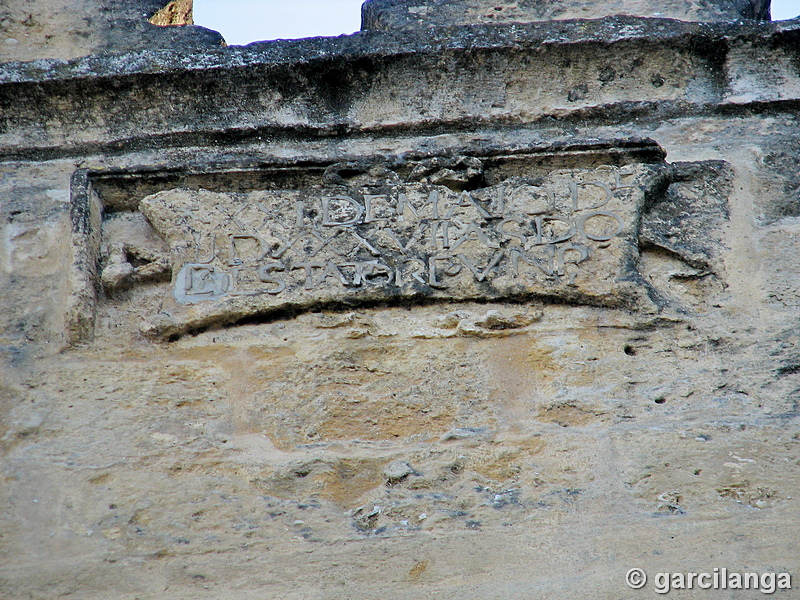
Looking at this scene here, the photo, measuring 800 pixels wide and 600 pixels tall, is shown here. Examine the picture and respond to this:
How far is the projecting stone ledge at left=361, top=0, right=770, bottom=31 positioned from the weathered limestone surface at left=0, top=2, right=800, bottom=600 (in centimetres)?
20

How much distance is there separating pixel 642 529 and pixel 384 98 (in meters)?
1.44

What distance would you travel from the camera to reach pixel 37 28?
302 centimetres

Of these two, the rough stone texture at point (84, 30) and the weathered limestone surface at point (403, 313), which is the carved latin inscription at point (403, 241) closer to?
the weathered limestone surface at point (403, 313)

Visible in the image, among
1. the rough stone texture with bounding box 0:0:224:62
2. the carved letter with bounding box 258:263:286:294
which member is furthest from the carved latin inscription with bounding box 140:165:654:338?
the rough stone texture with bounding box 0:0:224:62

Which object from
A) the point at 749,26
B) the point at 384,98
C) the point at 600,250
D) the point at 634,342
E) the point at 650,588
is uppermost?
the point at 749,26

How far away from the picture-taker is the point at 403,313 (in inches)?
91.0

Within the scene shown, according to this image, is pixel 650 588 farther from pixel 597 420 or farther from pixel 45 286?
pixel 45 286

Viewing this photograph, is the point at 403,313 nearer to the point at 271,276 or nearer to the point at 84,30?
the point at 271,276

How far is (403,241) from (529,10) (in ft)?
3.41

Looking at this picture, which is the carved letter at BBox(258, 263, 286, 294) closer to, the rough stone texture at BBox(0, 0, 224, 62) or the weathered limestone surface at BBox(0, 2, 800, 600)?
the weathered limestone surface at BBox(0, 2, 800, 600)

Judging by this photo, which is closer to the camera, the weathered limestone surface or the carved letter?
the weathered limestone surface

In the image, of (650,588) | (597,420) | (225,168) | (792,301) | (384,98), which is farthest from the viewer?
(384,98)

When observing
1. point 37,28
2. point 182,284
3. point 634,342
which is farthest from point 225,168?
point 634,342

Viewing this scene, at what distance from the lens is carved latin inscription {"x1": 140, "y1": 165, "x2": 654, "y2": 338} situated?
7.58 ft
